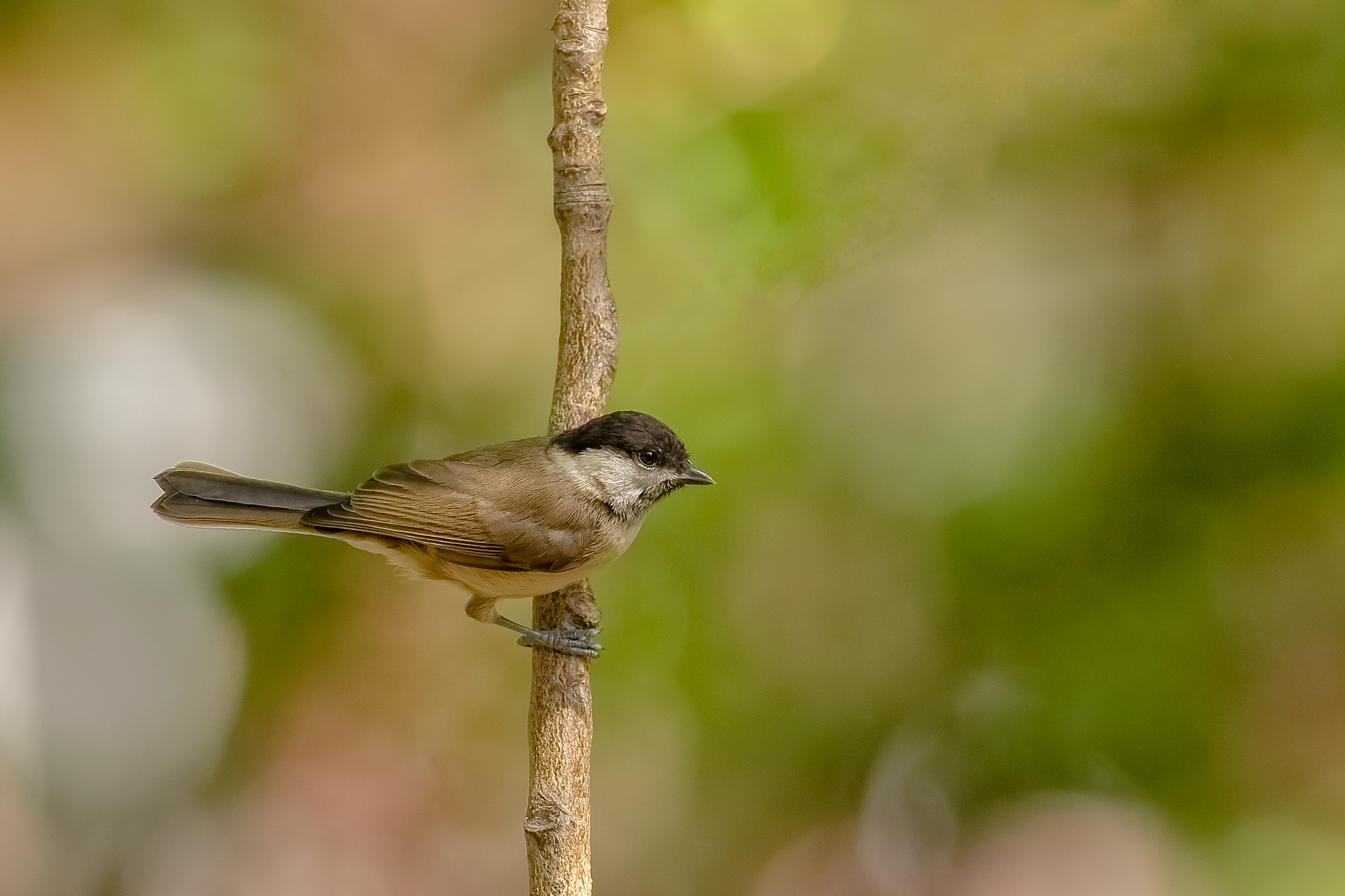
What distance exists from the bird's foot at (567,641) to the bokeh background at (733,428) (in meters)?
0.37

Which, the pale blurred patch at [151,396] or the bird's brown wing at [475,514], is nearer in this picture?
the bird's brown wing at [475,514]

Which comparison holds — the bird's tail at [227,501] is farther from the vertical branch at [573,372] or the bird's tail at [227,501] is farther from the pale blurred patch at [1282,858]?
the pale blurred patch at [1282,858]

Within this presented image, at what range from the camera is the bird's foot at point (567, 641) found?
1.73m

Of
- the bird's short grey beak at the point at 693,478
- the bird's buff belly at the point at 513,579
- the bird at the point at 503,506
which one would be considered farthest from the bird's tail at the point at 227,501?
the bird's short grey beak at the point at 693,478

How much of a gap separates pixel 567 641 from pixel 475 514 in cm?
31

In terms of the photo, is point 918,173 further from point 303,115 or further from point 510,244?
point 303,115

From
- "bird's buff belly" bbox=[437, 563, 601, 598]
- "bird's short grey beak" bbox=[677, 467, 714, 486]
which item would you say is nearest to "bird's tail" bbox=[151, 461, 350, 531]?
"bird's buff belly" bbox=[437, 563, 601, 598]

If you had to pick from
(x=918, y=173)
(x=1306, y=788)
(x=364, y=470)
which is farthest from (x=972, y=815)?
(x=364, y=470)

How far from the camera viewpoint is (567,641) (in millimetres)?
1760

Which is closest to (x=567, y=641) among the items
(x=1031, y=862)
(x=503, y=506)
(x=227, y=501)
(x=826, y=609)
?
(x=503, y=506)

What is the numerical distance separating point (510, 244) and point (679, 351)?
543 millimetres

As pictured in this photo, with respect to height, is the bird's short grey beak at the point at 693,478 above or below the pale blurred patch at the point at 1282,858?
above

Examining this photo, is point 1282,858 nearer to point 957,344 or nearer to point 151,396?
point 957,344

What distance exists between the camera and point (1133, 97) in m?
2.16
